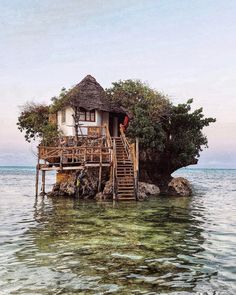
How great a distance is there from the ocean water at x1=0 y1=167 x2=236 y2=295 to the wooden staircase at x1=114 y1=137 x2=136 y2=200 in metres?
5.26

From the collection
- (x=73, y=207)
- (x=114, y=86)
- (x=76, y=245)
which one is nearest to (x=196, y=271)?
(x=76, y=245)

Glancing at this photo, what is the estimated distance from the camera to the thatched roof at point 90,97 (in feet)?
107

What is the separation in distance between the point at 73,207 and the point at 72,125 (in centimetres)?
1136

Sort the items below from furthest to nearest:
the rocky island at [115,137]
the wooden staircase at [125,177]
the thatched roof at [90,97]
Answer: the thatched roof at [90,97], the rocky island at [115,137], the wooden staircase at [125,177]

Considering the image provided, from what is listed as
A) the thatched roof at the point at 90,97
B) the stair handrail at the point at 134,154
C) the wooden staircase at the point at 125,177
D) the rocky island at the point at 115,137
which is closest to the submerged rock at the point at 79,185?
the rocky island at the point at 115,137

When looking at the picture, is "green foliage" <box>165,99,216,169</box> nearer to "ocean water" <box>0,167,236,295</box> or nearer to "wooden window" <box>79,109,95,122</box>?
"wooden window" <box>79,109,95,122</box>

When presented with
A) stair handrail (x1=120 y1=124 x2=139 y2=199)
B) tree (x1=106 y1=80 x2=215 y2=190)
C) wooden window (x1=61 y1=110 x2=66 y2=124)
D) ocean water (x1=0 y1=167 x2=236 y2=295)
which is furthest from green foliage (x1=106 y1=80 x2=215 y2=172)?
ocean water (x1=0 y1=167 x2=236 y2=295)

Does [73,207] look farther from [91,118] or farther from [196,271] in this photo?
[196,271]

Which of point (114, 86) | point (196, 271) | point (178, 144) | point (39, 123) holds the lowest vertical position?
point (196, 271)

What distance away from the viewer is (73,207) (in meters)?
23.4

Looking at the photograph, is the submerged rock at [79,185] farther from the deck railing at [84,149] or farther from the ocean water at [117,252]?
the ocean water at [117,252]

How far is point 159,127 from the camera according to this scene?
32.6 meters

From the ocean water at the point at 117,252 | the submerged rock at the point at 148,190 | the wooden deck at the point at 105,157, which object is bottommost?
the ocean water at the point at 117,252

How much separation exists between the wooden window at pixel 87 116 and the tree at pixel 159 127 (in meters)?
2.98
